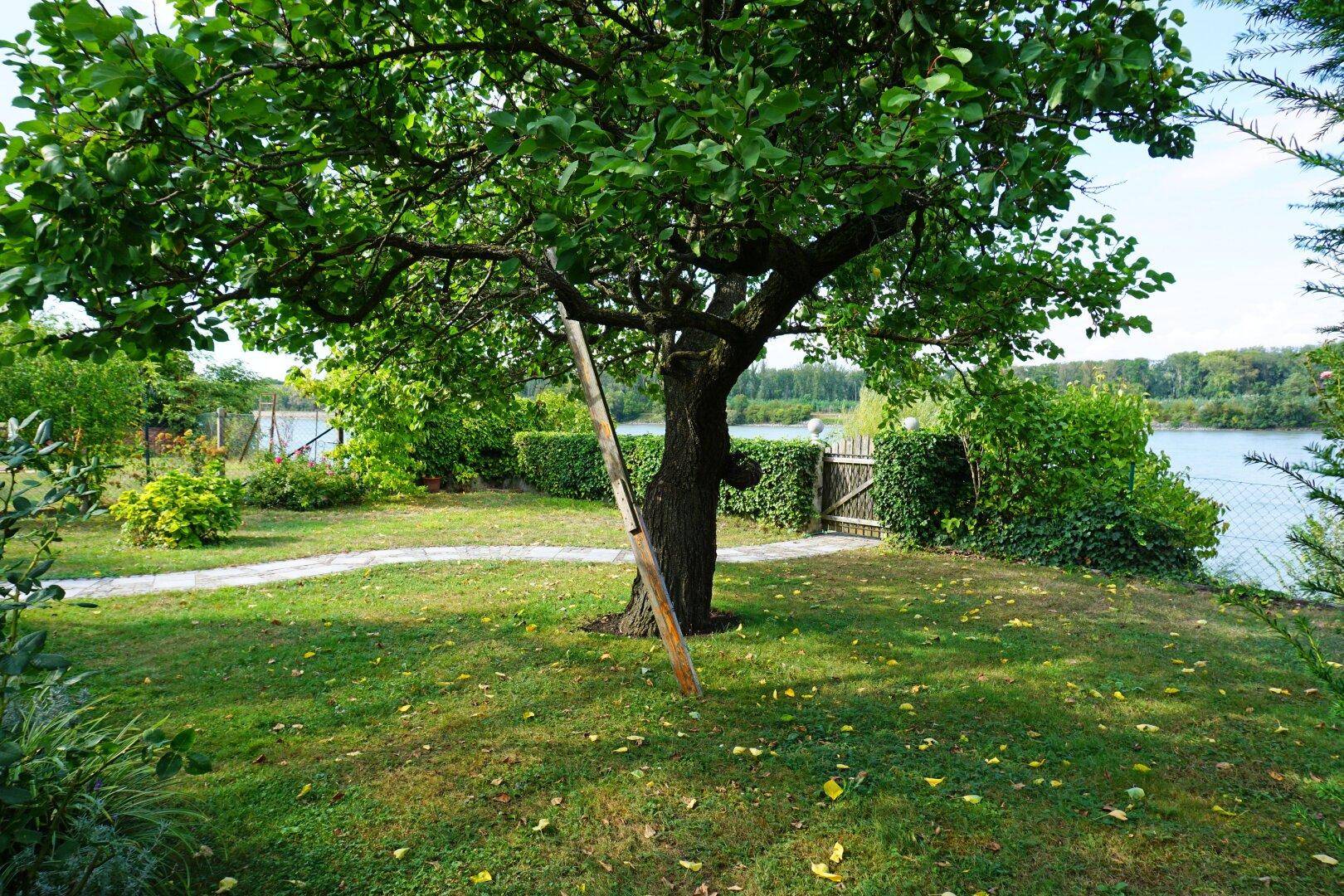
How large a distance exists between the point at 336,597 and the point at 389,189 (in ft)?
14.7

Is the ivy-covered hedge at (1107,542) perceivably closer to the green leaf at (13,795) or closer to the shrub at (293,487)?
the green leaf at (13,795)

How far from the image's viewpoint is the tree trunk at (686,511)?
247 inches

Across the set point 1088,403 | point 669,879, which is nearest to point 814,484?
point 1088,403

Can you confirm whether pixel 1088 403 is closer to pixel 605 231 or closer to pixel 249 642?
pixel 605 231

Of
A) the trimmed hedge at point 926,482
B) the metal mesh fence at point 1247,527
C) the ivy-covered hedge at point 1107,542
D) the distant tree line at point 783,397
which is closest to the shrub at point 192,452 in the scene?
the distant tree line at point 783,397

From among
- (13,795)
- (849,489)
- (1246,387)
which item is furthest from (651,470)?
(13,795)

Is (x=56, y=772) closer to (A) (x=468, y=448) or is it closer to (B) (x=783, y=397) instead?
(A) (x=468, y=448)

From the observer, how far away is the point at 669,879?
10.2 ft

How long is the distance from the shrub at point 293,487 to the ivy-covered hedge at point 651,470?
4.45 m

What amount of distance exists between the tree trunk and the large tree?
0.02 meters

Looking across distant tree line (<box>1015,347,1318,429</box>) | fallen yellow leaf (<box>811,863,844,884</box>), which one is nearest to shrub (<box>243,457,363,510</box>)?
fallen yellow leaf (<box>811,863,844,884</box>)

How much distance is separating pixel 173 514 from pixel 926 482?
10.1 m

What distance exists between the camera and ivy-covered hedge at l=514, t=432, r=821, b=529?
42.3ft

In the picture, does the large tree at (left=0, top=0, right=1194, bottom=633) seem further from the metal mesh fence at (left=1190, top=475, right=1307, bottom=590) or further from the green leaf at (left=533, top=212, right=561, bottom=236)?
the metal mesh fence at (left=1190, top=475, right=1307, bottom=590)
